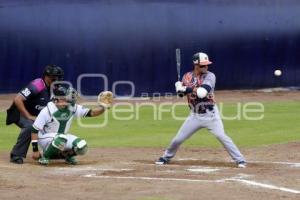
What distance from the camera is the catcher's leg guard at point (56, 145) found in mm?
11297

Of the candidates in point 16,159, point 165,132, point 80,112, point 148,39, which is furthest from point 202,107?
point 148,39

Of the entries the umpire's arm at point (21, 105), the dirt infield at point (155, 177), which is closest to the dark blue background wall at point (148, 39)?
the dirt infield at point (155, 177)

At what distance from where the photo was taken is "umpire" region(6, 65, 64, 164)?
1170 centimetres

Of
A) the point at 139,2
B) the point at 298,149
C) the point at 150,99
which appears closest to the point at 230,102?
the point at 150,99

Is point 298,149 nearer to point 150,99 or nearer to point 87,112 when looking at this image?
point 87,112

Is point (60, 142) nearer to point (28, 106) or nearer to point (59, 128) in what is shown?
point (59, 128)

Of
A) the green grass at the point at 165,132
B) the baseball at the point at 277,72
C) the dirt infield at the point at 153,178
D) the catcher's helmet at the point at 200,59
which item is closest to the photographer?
the dirt infield at the point at 153,178

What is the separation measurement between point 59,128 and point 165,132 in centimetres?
591

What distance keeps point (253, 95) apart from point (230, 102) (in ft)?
12.1

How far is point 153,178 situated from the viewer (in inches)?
390

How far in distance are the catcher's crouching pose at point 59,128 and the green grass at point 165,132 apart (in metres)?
2.66

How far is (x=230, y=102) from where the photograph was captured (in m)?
26.4

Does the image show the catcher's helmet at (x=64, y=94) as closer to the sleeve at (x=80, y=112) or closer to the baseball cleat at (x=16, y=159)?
the sleeve at (x=80, y=112)

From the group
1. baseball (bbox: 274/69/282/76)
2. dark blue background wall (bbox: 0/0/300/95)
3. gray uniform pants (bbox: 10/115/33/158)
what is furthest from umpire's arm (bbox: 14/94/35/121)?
baseball (bbox: 274/69/282/76)
